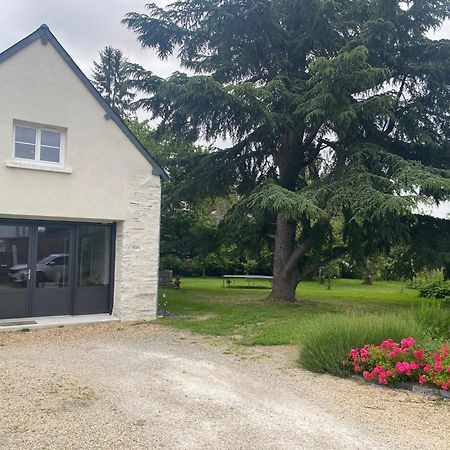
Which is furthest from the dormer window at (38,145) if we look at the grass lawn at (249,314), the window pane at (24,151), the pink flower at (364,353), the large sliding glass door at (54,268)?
the pink flower at (364,353)

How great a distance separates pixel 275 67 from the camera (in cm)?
1725

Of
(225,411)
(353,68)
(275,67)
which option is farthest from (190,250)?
(225,411)

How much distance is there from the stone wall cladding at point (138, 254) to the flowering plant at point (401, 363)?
613 centimetres

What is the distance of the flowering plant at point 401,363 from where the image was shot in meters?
6.28

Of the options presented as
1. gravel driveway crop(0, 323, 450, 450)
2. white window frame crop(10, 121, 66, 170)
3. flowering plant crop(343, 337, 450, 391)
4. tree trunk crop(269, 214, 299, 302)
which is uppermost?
white window frame crop(10, 121, 66, 170)

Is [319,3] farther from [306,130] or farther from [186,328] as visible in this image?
[186,328]

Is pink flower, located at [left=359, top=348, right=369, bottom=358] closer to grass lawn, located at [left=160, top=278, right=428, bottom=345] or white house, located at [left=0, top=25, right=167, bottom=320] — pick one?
grass lawn, located at [left=160, top=278, right=428, bottom=345]

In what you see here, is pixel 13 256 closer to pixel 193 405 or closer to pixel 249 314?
pixel 249 314

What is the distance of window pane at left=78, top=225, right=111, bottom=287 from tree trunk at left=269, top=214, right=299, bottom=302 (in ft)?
25.3

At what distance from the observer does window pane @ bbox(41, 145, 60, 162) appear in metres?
10.6

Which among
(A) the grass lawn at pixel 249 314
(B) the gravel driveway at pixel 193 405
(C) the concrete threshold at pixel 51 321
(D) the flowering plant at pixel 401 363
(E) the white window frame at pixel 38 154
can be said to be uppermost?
(E) the white window frame at pixel 38 154

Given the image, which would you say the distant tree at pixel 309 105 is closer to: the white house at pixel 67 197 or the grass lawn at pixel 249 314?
the grass lawn at pixel 249 314

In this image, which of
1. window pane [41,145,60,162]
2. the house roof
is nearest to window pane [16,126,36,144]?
window pane [41,145,60,162]

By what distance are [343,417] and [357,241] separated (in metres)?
11.9
